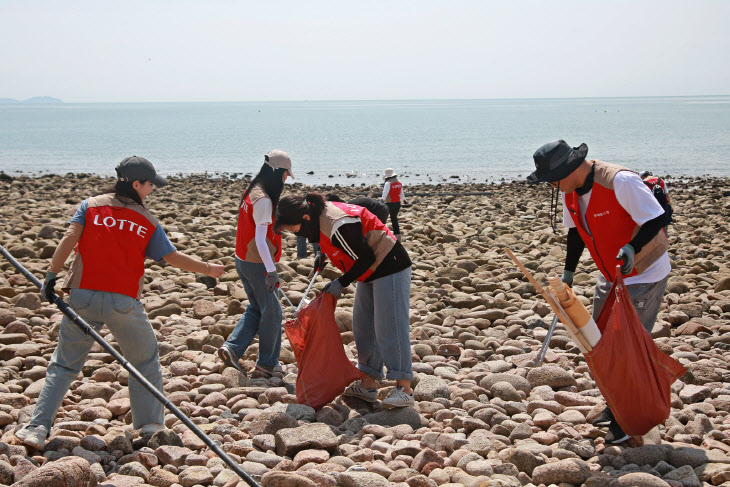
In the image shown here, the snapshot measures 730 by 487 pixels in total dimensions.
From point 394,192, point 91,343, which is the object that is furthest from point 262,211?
point 394,192

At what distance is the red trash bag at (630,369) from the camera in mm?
4355

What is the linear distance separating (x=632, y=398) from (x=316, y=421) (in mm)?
2085

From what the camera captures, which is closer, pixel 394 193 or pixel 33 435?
pixel 33 435

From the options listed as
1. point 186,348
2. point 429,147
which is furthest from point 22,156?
point 186,348

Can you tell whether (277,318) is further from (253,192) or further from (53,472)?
(53,472)

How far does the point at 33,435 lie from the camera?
4.41 m

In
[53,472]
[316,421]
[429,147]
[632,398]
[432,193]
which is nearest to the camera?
[53,472]

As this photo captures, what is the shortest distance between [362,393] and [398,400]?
0.40 metres

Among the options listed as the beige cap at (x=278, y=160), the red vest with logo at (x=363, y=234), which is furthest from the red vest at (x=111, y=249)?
the beige cap at (x=278, y=160)

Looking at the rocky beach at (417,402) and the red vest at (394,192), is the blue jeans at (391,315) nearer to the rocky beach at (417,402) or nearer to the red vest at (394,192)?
the rocky beach at (417,402)

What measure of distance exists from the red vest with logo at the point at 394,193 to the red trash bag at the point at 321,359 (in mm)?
8955

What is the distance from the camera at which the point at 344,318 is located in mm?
7516

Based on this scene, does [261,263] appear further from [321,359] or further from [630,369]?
[630,369]

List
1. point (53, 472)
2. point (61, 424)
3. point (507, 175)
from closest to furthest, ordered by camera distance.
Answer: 1. point (53, 472)
2. point (61, 424)
3. point (507, 175)
